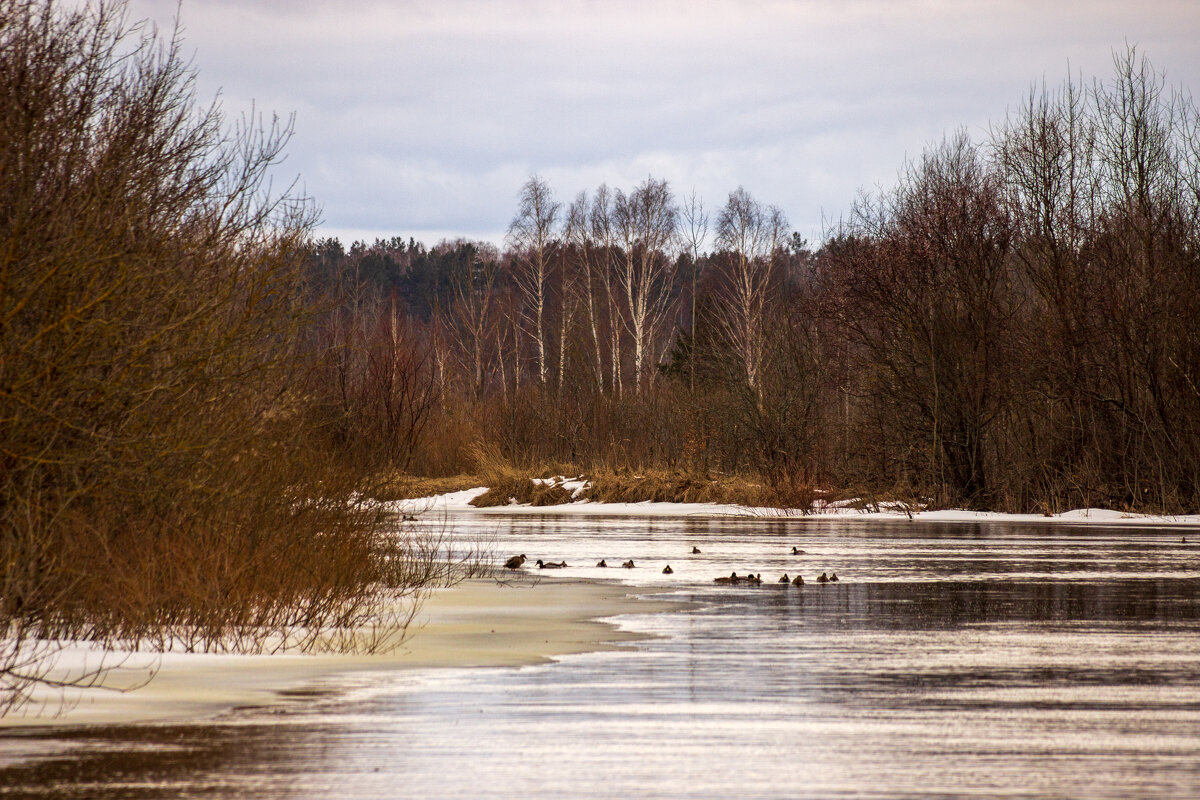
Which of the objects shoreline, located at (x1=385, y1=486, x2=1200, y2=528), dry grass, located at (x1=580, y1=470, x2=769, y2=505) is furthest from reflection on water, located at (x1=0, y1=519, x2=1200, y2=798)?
dry grass, located at (x1=580, y1=470, x2=769, y2=505)

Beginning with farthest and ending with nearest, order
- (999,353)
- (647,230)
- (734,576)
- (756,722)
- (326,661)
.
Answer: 1. (647,230)
2. (999,353)
3. (734,576)
4. (326,661)
5. (756,722)

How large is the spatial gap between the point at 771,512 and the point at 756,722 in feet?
95.3

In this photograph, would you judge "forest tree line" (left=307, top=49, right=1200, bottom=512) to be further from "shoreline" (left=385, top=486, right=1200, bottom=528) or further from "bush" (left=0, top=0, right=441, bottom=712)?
"bush" (left=0, top=0, right=441, bottom=712)

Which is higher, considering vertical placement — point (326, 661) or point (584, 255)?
point (584, 255)

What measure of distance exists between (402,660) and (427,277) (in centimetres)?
10870

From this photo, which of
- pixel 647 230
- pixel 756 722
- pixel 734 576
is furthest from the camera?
pixel 647 230

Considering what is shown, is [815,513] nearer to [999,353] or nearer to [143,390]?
[999,353]

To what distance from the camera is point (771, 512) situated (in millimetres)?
35969

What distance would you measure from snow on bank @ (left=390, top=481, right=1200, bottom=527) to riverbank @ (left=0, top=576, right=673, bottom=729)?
13.3m

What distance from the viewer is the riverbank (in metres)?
7.63

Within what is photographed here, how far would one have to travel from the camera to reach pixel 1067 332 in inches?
1315

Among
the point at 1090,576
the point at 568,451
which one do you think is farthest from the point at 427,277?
the point at 1090,576

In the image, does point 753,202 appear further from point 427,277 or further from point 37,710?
point 37,710

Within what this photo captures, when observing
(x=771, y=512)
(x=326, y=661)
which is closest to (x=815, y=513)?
(x=771, y=512)
